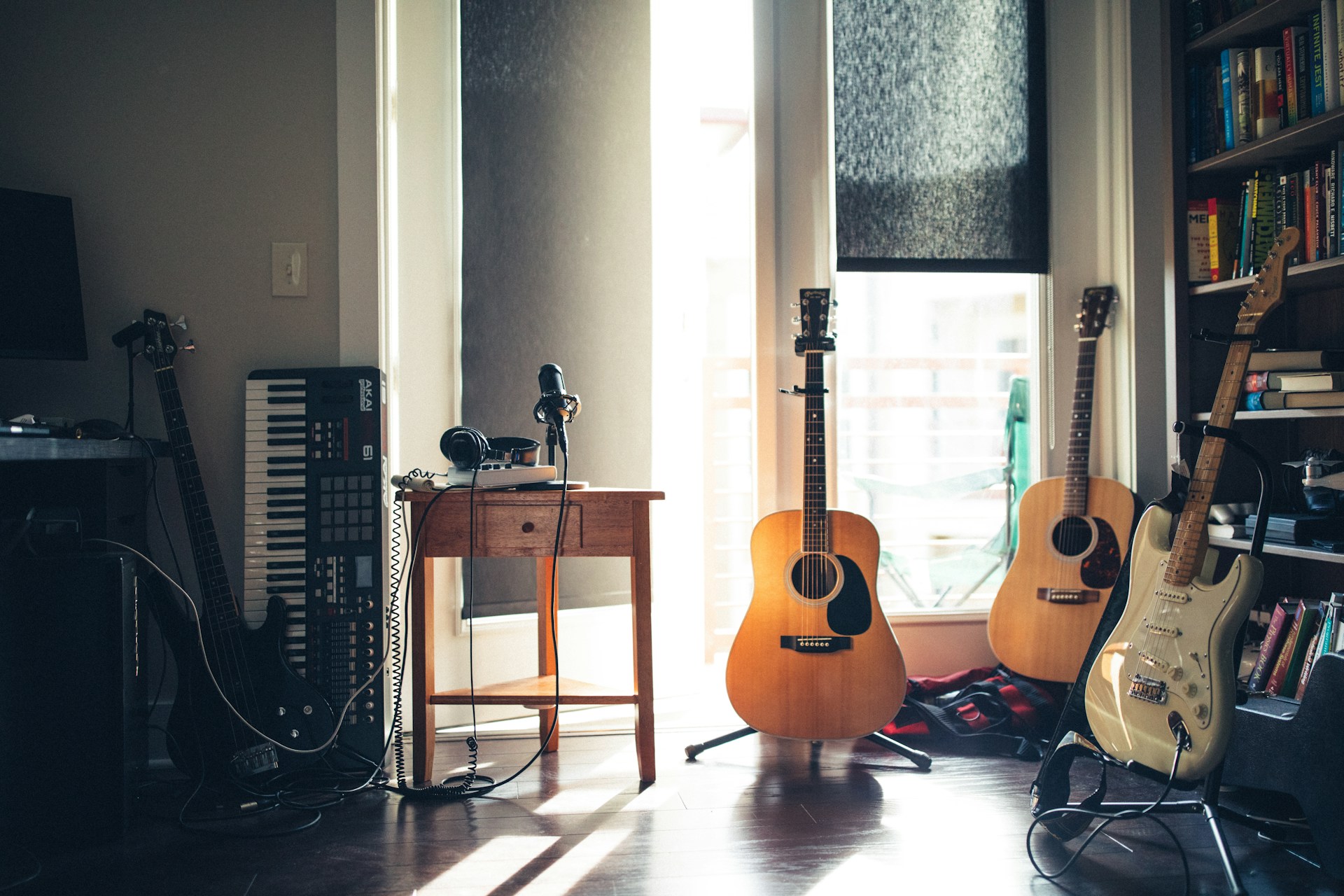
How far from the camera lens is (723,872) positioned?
→ 1.58m

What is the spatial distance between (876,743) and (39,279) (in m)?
2.32

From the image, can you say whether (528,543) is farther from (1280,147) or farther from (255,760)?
(1280,147)

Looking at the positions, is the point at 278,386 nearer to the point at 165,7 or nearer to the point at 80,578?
the point at 80,578

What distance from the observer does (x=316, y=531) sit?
2.11m

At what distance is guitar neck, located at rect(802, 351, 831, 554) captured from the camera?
2201 millimetres

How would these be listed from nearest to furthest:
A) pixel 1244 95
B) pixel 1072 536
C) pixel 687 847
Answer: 1. pixel 687 847
2. pixel 1244 95
3. pixel 1072 536

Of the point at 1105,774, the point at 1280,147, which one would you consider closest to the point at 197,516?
the point at 1105,774

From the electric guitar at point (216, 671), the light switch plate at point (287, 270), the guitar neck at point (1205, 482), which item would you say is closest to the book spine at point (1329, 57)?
the guitar neck at point (1205, 482)

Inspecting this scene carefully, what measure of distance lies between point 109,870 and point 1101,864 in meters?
1.87

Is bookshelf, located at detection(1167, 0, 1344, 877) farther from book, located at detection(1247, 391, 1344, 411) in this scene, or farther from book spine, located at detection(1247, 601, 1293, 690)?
book spine, located at detection(1247, 601, 1293, 690)

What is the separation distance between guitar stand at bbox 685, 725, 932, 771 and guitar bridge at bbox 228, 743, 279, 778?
39.0 inches

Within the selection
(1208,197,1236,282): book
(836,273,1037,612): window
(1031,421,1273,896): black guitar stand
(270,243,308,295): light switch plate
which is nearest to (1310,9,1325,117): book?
(1208,197,1236,282): book

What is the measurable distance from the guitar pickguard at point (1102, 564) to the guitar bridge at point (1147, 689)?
788 millimetres

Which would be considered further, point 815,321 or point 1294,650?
point 815,321
